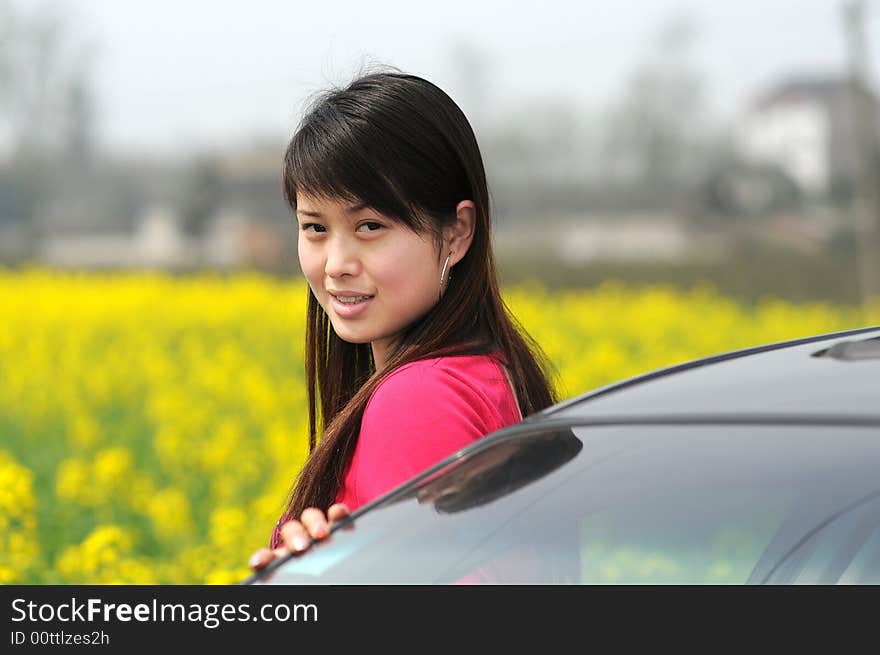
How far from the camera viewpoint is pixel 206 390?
8.09 metres

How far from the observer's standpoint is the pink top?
5.42ft

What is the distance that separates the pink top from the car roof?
0.17m

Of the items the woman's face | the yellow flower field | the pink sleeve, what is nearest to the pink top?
the pink sleeve

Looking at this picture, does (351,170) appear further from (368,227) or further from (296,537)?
(296,537)

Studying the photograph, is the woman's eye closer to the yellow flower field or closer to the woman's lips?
the woman's lips

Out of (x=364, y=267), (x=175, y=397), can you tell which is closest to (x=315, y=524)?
(x=364, y=267)

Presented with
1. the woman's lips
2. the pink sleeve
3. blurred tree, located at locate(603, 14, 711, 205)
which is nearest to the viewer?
the pink sleeve

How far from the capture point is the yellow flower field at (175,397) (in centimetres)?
412

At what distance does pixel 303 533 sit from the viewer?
58.7 inches

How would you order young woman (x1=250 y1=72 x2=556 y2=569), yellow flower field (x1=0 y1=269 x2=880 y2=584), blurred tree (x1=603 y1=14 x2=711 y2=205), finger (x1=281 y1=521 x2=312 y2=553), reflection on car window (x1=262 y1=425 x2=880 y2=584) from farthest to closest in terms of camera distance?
1. blurred tree (x1=603 y1=14 x2=711 y2=205)
2. yellow flower field (x1=0 y1=269 x2=880 y2=584)
3. young woman (x1=250 y1=72 x2=556 y2=569)
4. finger (x1=281 y1=521 x2=312 y2=553)
5. reflection on car window (x1=262 y1=425 x2=880 y2=584)

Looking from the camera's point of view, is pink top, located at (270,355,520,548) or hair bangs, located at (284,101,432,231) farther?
hair bangs, located at (284,101,432,231)

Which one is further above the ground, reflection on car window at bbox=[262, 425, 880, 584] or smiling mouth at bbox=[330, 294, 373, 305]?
smiling mouth at bbox=[330, 294, 373, 305]
